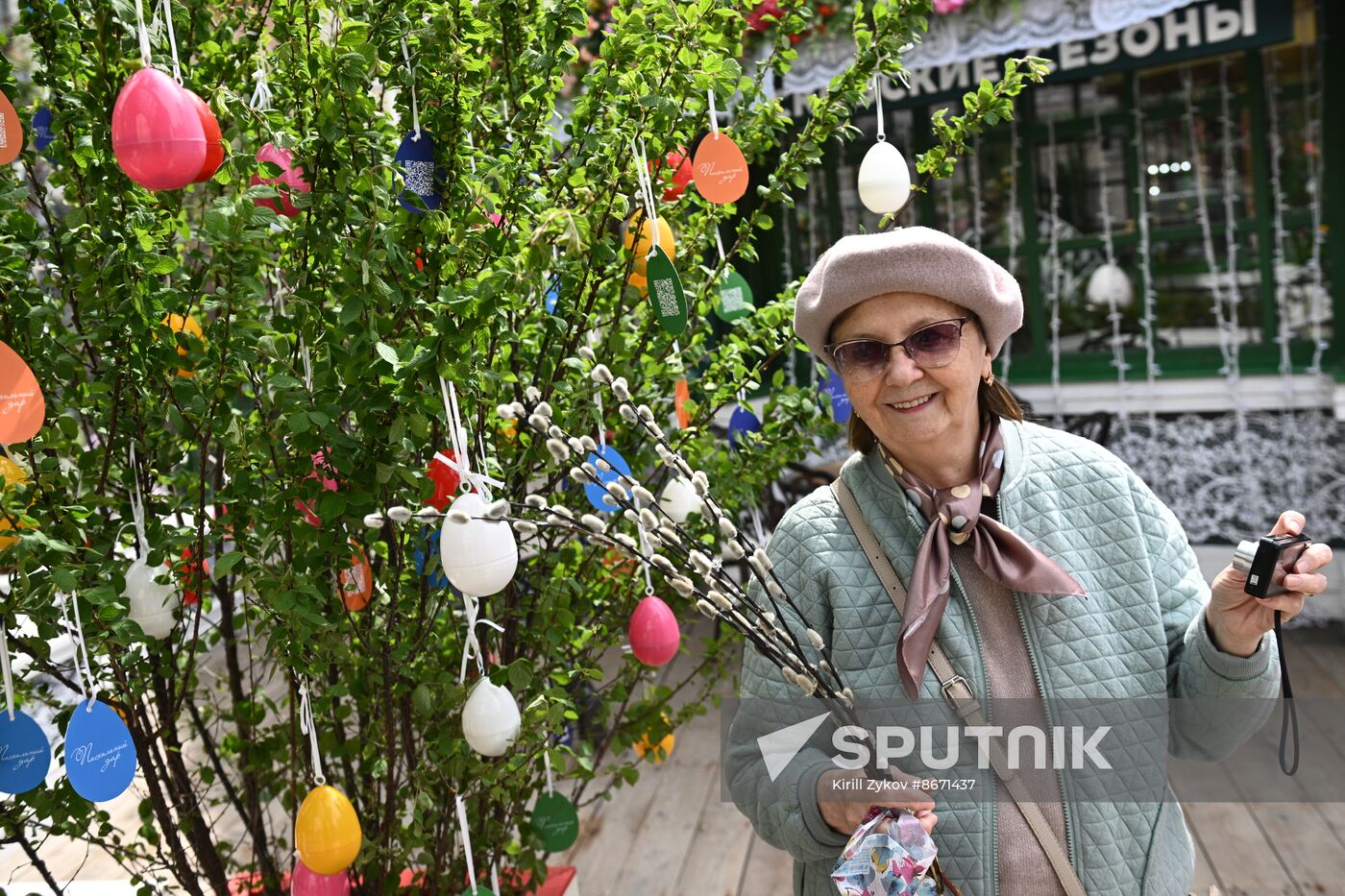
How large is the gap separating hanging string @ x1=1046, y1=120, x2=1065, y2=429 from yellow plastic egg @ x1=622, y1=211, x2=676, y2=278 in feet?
13.8

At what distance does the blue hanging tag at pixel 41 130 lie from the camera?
70.1 inches

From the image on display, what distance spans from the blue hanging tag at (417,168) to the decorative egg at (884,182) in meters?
0.83

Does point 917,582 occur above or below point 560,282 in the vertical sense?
below

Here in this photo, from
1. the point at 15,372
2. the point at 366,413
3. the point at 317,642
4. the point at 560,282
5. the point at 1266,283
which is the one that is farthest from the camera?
the point at 1266,283

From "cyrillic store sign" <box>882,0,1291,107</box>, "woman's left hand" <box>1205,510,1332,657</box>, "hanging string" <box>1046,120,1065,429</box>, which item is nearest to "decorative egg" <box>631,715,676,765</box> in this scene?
"woman's left hand" <box>1205,510,1332,657</box>

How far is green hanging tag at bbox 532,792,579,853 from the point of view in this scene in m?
2.02

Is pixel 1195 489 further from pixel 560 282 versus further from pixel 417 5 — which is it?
pixel 417 5

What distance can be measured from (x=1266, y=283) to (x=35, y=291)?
17.5ft

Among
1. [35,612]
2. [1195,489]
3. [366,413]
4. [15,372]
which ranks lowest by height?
[1195,489]

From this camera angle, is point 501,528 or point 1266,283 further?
point 1266,283

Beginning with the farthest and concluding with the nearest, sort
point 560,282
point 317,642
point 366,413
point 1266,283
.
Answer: point 1266,283 → point 560,282 → point 317,642 → point 366,413

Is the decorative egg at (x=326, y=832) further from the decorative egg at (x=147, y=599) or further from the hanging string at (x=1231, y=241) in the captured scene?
the hanging string at (x=1231, y=241)

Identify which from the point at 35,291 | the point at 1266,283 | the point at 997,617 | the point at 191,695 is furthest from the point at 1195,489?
the point at 35,291

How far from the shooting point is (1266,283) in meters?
5.26
